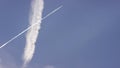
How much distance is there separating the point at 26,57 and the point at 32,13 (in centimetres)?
373

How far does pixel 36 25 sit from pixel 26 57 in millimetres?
2824

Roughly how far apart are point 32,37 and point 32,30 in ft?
2.10

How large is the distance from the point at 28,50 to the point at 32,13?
3.13 m

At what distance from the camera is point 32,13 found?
150 meters

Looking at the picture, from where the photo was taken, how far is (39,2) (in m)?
150

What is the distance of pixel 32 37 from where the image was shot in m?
151

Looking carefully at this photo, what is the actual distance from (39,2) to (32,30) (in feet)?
7.96

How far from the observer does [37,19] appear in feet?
494

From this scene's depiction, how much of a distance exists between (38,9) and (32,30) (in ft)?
6.03

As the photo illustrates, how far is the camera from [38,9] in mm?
150500

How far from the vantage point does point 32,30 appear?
494 feet

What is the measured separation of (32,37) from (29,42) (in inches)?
24.2

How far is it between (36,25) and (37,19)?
Answer: 0.53 m

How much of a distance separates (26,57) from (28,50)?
2.04 ft
